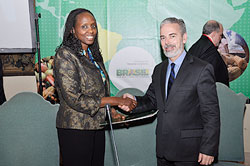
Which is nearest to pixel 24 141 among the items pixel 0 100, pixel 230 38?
pixel 0 100

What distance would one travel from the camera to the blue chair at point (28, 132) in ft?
6.84

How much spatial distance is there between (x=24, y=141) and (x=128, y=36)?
2.04 m

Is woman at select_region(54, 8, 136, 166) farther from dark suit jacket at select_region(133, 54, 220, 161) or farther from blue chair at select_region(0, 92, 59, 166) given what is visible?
blue chair at select_region(0, 92, 59, 166)

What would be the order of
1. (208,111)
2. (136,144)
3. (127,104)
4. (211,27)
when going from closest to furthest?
(208,111), (127,104), (136,144), (211,27)

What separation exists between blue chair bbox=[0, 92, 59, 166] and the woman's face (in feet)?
2.46

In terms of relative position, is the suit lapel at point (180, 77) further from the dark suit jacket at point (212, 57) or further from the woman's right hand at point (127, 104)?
the dark suit jacket at point (212, 57)

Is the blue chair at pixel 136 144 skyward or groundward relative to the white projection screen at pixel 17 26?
groundward

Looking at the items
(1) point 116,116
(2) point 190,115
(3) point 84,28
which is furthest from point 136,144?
(3) point 84,28

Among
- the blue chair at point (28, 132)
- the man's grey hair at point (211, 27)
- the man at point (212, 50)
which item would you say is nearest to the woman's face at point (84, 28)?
the blue chair at point (28, 132)

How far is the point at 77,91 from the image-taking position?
160cm

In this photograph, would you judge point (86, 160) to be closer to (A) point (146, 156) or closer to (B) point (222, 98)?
(A) point (146, 156)

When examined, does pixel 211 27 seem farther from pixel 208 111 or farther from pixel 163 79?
pixel 208 111

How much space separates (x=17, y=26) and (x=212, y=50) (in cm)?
245

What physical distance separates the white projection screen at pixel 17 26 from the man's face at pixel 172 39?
222cm
